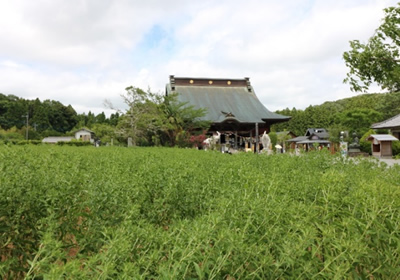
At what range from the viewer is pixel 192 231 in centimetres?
154

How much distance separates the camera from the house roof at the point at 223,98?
26.4 m

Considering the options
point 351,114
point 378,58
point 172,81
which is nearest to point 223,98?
point 172,81

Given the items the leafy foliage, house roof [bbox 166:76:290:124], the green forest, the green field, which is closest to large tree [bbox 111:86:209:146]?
the green forest

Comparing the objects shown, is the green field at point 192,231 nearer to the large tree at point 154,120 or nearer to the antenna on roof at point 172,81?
the large tree at point 154,120

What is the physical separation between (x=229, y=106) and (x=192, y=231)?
1066 inches

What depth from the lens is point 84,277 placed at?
3.89 feet

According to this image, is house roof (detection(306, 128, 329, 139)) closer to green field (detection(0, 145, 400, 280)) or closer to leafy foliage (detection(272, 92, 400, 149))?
leafy foliage (detection(272, 92, 400, 149))

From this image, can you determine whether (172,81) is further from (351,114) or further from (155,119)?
(351,114)

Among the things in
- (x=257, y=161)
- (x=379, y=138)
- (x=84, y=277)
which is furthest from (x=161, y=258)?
(x=379, y=138)

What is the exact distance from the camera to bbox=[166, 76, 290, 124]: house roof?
2636cm

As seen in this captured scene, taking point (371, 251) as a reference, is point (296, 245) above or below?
above

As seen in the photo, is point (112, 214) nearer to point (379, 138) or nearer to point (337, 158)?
point (337, 158)

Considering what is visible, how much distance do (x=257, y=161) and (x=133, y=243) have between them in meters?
4.57

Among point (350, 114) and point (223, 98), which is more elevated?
point (223, 98)
